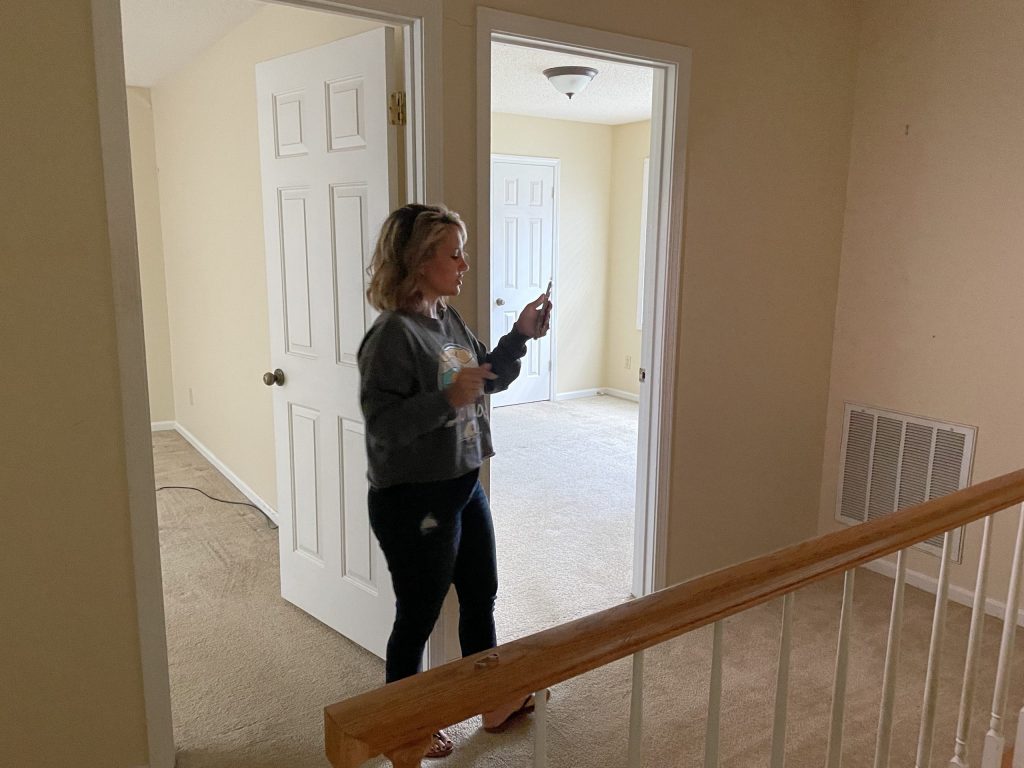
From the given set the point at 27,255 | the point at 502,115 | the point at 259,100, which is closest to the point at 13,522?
the point at 27,255

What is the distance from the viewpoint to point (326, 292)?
2.56 meters

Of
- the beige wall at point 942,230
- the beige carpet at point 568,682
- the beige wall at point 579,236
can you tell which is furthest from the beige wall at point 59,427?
the beige wall at point 579,236

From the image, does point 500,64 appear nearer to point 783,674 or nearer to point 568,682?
point 568,682

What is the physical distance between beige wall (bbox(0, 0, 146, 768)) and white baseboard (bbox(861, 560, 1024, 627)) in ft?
8.41

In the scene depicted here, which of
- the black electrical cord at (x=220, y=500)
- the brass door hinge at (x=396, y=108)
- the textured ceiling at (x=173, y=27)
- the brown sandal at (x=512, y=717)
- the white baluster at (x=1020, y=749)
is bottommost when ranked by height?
the black electrical cord at (x=220, y=500)

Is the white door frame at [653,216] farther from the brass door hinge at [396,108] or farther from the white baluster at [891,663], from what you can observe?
the white baluster at [891,663]

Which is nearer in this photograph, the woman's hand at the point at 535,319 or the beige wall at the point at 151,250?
the woman's hand at the point at 535,319

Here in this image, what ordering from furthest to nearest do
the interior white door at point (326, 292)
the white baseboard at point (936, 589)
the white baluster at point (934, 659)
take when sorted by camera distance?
the white baseboard at point (936, 589) < the interior white door at point (326, 292) < the white baluster at point (934, 659)

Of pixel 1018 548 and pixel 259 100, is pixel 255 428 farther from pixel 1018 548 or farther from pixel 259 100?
pixel 1018 548

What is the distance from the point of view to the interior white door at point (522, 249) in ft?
20.5

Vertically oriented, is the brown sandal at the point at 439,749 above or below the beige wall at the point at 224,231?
below

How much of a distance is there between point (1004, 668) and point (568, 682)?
3.97 feet

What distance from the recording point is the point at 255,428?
4000 mm

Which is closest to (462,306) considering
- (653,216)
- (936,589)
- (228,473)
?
(653,216)
